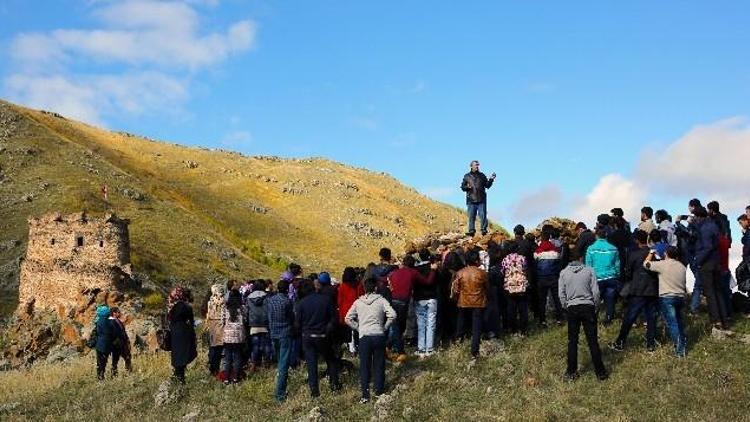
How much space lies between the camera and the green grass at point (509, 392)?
38.6 ft

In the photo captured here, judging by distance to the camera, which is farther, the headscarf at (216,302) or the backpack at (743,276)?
the headscarf at (216,302)

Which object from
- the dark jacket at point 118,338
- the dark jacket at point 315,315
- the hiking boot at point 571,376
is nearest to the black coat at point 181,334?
the dark jacket at point 315,315

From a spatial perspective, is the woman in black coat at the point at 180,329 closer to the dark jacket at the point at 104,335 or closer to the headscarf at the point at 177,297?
the headscarf at the point at 177,297

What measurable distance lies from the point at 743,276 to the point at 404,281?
702 cm

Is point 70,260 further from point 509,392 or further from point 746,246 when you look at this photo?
point 746,246

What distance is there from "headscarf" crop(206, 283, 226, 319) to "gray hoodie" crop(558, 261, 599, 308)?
714cm

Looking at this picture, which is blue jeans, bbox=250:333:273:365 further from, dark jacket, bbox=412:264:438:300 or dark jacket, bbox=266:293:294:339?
dark jacket, bbox=412:264:438:300

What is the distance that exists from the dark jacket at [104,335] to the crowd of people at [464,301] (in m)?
3.72

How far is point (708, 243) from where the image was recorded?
14570 millimetres

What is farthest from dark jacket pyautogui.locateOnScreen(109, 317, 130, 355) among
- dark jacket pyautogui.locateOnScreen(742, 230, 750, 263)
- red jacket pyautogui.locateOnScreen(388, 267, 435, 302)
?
dark jacket pyautogui.locateOnScreen(742, 230, 750, 263)

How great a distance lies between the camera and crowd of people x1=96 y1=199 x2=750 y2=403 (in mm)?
13000

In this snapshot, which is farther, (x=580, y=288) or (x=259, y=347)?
(x=259, y=347)

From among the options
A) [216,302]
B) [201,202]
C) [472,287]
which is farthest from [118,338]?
[201,202]

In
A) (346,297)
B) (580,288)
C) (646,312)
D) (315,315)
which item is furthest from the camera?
(346,297)
